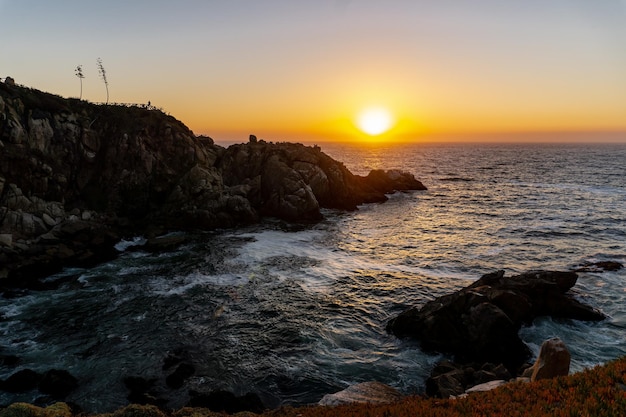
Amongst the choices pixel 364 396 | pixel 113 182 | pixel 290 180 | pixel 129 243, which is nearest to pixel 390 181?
pixel 290 180

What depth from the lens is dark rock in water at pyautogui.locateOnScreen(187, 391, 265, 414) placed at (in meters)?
19.5

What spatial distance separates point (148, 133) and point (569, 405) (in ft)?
222

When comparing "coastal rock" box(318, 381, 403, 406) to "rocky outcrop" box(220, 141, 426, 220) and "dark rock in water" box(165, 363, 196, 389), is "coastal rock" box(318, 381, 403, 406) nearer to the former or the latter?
"dark rock in water" box(165, 363, 196, 389)

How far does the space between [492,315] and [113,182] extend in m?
56.6

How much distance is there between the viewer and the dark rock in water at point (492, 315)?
24.3 metres

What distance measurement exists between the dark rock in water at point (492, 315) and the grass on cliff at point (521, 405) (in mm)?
11459

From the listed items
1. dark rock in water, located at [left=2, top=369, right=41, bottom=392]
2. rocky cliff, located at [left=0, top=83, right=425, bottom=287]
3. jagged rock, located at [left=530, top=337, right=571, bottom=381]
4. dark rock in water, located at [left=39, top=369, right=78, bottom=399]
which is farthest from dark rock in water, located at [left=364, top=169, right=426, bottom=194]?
dark rock in water, located at [left=2, top=369, right=41, bottom=392]

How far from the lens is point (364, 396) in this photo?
16953 mm

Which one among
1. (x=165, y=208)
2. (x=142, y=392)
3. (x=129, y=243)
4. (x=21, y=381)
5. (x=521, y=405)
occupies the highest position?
(x=521, y=405)

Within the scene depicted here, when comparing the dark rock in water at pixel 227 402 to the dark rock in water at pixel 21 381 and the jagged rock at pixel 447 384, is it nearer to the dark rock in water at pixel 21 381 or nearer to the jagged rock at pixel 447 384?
the jagged rock at pixel 447 384

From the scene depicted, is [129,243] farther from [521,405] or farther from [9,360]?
[521,405]

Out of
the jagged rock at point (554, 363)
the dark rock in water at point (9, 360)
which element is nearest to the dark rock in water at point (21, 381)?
the dark rock in water at point (9, 360)

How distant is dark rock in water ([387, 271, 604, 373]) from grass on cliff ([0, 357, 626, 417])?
37.6 feet

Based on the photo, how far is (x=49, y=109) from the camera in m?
55.3
